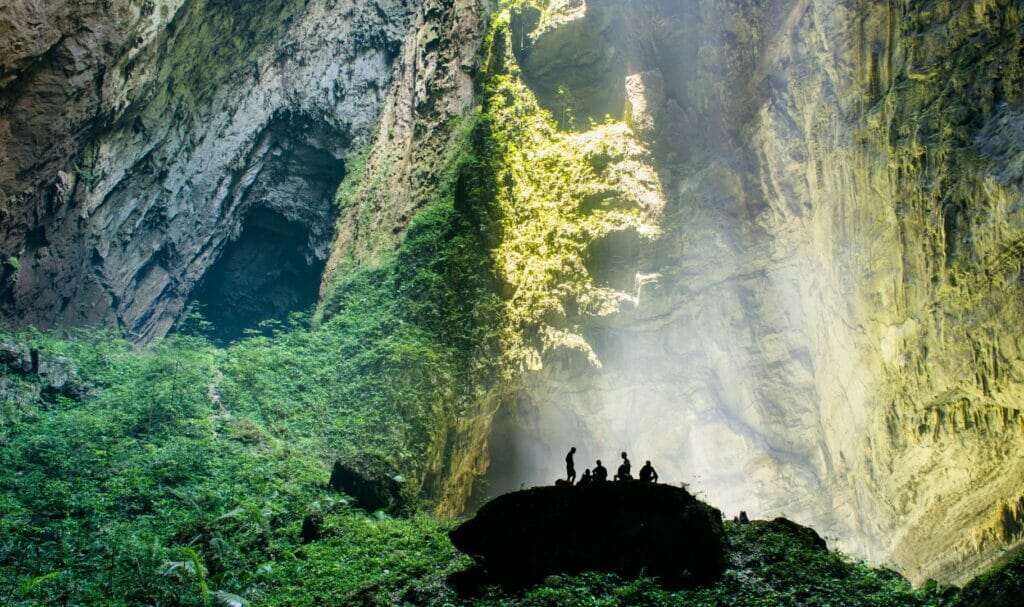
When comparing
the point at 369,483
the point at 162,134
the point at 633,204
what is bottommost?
the point at 369,483

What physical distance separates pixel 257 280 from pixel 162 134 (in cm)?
707

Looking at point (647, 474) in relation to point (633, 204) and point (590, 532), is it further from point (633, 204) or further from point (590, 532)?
point (633, 204)

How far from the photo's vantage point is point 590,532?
9.84 meters

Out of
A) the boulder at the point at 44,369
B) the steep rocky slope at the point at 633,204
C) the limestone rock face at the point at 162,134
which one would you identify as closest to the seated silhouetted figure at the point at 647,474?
the steep rocky slope at the point at 633,204

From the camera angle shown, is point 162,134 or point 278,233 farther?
point 278,233

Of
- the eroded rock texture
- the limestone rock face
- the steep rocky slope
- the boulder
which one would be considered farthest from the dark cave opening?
the eroded rock texture

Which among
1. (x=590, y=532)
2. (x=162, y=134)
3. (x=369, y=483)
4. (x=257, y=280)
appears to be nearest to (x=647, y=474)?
(x=590, y=532)

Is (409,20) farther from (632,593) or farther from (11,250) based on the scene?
(632,593)

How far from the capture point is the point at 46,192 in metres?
18.3

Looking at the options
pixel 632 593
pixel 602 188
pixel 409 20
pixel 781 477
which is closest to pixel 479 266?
pixel 602 188

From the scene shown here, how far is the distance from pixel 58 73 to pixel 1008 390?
69.0 feet

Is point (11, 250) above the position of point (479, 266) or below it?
below

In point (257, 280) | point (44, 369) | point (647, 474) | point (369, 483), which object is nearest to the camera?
point (647, 474)

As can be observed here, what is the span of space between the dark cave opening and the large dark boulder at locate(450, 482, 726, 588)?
18.7 m
